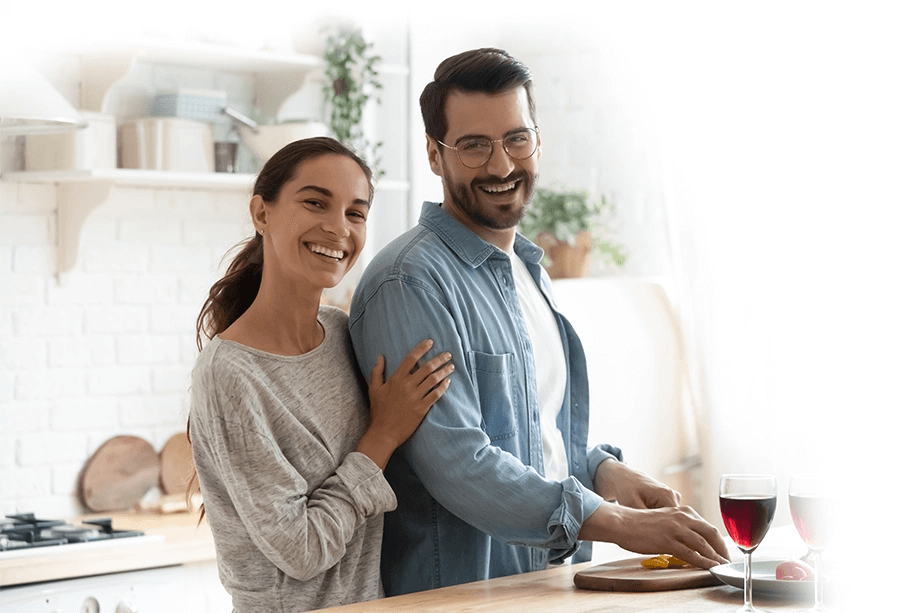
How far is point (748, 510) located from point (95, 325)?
2499 millimetres

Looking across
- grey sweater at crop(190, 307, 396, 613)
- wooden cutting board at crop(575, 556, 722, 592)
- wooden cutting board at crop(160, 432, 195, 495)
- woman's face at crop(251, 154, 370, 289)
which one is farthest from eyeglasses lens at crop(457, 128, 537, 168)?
wooden cutting board at crop(160, 432, 195, 495)

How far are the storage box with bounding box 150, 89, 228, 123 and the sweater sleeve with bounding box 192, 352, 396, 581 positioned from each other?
1.89m

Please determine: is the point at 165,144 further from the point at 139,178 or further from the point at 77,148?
the point at 77,148

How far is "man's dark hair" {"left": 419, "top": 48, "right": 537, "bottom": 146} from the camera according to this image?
2.09 m

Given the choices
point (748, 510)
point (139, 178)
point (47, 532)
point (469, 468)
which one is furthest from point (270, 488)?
point (139, 178)

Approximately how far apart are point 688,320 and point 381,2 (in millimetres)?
1598

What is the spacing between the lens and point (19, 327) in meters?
3.37

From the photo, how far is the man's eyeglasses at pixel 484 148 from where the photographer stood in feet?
6.86

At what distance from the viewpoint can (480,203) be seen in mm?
2113

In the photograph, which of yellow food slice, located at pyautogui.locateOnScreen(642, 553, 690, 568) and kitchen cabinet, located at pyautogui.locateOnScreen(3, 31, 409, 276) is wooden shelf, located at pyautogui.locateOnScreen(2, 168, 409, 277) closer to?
kitchen cabinet, located at pyautogui.locateOnScreen(3, 31, 409, 276)

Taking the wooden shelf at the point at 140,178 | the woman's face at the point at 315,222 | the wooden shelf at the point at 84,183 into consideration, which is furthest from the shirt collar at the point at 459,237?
the wooden shelf at the point at 84,183

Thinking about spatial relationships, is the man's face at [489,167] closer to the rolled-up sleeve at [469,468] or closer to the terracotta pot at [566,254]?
the rolled-up sleeve at [469,468]

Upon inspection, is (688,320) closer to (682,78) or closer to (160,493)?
(682,78)

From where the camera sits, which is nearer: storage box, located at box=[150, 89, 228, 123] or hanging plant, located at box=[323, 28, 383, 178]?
storage box, located at box=[150, 89, 228, 123]
